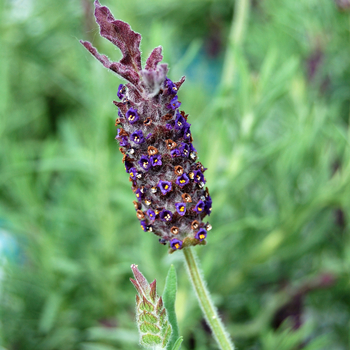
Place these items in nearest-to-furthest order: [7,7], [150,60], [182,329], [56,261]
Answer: [150,60] < [182,329] < [56,261] < [7,7]

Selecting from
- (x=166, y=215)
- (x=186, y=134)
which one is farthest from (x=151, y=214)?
(x=186, y=134)

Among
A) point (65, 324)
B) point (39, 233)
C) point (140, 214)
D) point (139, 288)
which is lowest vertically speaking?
point (139, 288)

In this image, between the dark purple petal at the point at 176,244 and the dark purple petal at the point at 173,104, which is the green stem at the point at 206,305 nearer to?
the dark purple petal at the point at 176,244

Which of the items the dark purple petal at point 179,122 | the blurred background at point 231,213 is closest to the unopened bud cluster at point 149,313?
the dark purple petal at point 179,122

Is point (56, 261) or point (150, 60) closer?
point (150, 60)

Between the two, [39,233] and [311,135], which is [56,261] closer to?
[39,233]

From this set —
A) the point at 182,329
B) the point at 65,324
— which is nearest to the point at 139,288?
the point at 182,329

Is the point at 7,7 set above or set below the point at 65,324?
above
